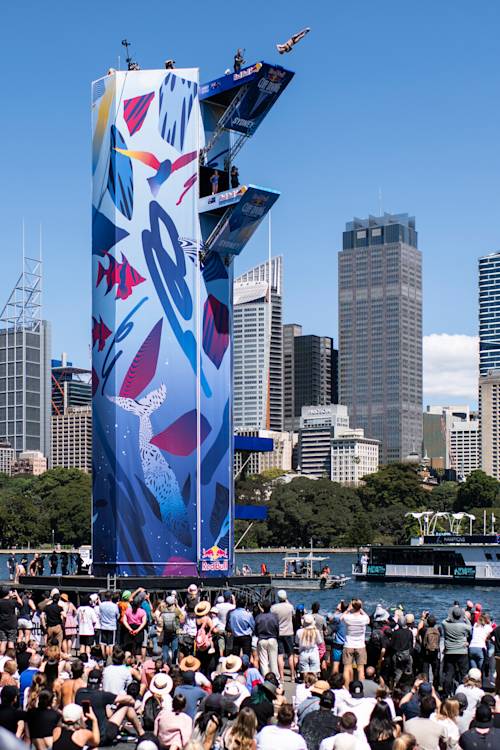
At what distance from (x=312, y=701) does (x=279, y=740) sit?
10.4 ft

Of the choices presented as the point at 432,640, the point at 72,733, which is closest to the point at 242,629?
the point at 432,640

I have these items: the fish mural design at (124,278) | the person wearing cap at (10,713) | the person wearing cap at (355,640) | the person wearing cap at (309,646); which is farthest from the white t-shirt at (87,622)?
the fish mural design at (124,278)

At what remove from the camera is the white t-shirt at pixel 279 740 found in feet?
51.4

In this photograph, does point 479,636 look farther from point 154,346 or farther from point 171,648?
point 154,346

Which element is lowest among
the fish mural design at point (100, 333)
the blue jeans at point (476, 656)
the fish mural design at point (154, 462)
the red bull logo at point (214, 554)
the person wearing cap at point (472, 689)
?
the red bull logo at point (214, 554)

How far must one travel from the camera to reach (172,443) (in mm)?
49125

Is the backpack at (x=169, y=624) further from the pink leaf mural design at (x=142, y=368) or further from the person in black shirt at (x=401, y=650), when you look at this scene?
the pink leaf mural design at (x=142, y=368)

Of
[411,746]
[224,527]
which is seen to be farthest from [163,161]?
[411,746]

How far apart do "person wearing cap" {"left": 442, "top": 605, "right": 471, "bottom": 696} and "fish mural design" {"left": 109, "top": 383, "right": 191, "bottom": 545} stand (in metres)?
24.2

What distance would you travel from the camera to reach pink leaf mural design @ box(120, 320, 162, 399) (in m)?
48.9

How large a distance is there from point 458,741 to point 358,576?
96.9 m

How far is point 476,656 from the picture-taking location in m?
26.1

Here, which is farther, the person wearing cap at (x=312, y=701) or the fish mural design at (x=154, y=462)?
the fish mural design at (x=154, y=462)

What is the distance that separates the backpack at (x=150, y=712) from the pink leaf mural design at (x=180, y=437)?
28.4 m
